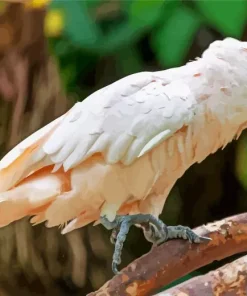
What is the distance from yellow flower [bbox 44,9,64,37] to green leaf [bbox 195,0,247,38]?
29 cm

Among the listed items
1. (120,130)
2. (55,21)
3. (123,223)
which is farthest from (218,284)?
(55,21)

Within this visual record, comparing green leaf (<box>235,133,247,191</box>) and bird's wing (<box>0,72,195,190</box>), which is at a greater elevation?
bird's wing (<box>0,72,195,190</box>)

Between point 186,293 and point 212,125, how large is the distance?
31 centimetres

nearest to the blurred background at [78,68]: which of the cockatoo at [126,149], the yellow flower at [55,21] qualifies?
the yellow flower at [55,21]

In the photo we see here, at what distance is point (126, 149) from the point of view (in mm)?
826

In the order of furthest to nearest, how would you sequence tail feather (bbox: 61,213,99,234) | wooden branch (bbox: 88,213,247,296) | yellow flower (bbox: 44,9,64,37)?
yellow flower (bbox: 44,9,64,37) < tail feather (bbox: 61,213,99,234) < wooden branch (bbox: 88,213,247,296)

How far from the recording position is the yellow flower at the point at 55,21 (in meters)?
1.01

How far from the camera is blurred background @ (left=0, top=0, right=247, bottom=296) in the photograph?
3.34ft

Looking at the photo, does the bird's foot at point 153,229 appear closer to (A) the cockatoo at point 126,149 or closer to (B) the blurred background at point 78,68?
(A) the cockatoo at point 126,149

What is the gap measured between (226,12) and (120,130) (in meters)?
0.41

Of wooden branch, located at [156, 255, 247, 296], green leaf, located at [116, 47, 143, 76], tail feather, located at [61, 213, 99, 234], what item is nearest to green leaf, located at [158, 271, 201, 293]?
wooden branch, located at [156, 255, 247, 296]

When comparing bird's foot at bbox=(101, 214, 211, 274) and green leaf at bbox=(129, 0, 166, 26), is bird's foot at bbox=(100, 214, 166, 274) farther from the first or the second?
green leaf at bbox=(129, 0, 166, 26)

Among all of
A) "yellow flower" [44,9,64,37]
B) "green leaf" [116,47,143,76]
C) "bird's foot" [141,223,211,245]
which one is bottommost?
"bird's foot" [141,223,211,245]

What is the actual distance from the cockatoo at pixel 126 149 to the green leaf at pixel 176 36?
135 mm
